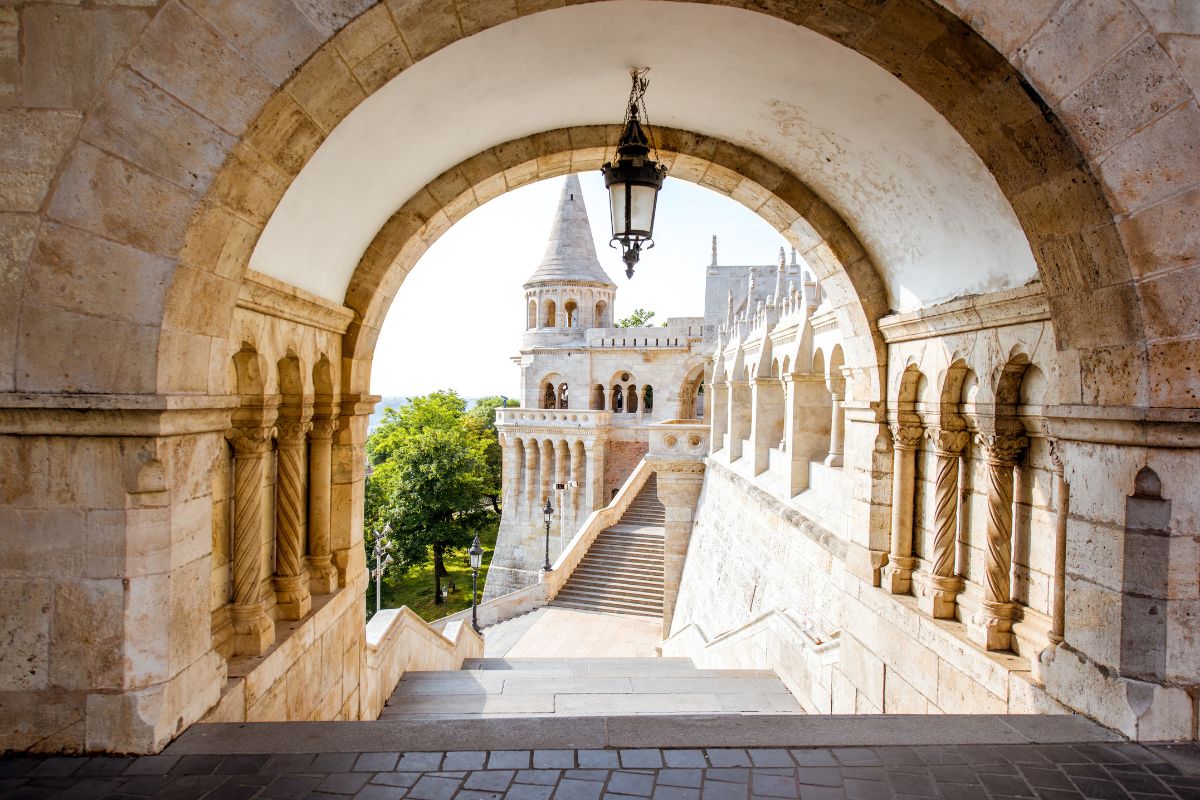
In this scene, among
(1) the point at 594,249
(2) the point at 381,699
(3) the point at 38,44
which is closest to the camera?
(3) the point at 38,44

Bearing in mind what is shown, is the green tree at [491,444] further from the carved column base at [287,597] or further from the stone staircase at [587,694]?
the carved column base at [287,597]

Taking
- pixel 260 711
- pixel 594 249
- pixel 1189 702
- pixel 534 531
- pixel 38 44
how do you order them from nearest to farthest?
pixel 38 44 < pixel 1189 702 < pixel 260 711 < pixel 534 531 < pixel 594 249

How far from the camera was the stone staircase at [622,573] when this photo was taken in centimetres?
1803

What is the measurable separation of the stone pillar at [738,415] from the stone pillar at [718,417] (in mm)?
1515

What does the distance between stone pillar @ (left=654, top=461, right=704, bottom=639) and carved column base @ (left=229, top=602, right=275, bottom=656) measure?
13761 mm

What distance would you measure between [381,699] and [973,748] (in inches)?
193

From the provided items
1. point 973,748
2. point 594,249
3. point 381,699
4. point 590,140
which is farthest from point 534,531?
point 973,748

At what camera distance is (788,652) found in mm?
6992

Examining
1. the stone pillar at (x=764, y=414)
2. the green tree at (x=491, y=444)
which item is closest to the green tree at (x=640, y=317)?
the green tree at (x=491, y=444)

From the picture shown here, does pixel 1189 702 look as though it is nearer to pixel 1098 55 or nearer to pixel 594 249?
pixel 1098 55

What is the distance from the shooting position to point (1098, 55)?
276cm

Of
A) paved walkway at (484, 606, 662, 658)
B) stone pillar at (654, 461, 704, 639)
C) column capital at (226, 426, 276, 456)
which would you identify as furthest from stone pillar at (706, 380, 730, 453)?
column capital at (226, 426, 276, 456)

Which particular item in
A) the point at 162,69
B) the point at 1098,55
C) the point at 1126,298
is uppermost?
the point at 1098,55

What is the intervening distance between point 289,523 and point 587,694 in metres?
3.38
